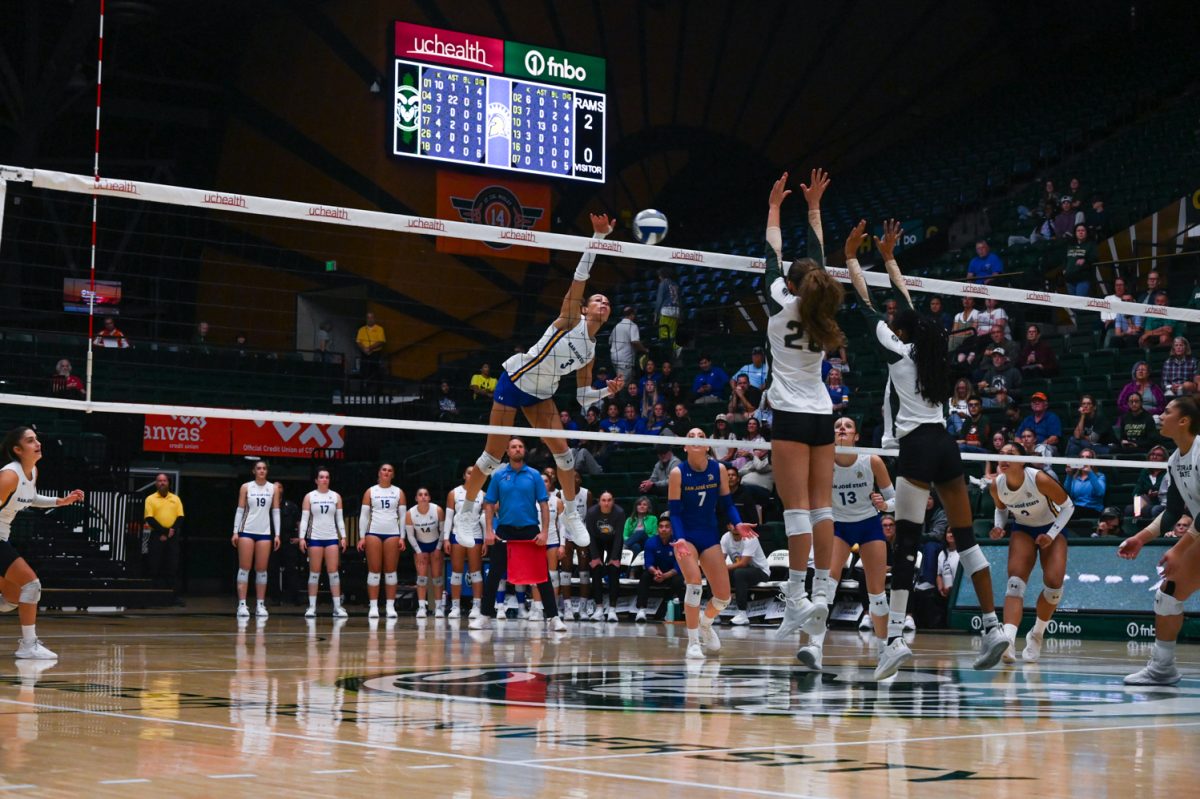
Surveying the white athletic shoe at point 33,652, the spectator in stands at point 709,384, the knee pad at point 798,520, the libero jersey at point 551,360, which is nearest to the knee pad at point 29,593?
the white athletic shoe at point 33,652

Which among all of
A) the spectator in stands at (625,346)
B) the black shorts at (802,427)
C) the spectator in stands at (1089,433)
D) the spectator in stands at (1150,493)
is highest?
the spectator in stands at (625,346)

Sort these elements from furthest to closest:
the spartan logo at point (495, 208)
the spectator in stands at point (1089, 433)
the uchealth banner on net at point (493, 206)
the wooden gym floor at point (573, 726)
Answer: the spartan logo at point (495, 208)
the uchealth banner on net at point (493, 206)
the spectator in stands at point (1089, 433)
the wooden gym floor at point (573, 726)

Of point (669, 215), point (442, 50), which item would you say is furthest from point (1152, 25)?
point (442, 50)

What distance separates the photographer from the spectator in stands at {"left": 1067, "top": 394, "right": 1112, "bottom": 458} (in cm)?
1647

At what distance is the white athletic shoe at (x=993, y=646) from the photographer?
28.4 ft

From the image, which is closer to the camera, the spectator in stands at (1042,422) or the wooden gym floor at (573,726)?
the wooden gym floor at (573,726)

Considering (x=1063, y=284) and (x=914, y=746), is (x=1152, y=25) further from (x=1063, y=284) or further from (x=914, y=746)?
(x=914, y=746)

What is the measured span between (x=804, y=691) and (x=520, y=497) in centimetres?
874

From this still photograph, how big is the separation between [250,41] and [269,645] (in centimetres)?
2187

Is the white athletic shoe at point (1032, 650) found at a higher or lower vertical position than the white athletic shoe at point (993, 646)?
lower

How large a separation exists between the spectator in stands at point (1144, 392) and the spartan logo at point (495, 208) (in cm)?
1399

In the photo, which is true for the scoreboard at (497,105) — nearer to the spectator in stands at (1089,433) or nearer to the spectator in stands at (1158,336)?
the spectator in stands at (1158,336)

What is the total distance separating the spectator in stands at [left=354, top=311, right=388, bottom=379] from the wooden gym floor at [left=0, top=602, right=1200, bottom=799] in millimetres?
15343

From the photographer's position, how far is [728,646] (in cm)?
1302
